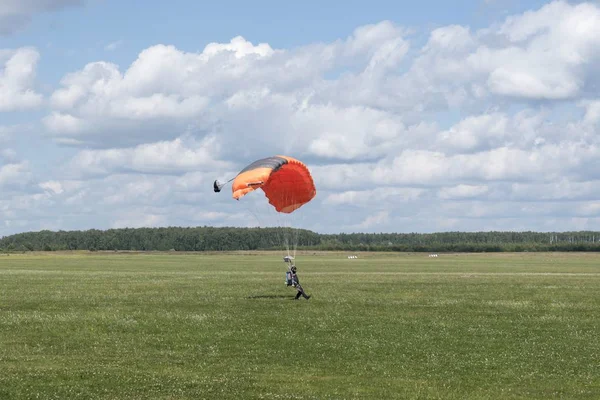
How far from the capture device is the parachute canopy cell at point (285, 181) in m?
37.6

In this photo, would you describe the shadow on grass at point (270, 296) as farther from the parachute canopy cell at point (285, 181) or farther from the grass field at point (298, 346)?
the parachute canopy cell at point (285, 181)

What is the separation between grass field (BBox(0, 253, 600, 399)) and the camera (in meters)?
21.9

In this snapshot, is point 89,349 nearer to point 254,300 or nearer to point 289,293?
point 254,300

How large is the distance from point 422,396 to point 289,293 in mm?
28914

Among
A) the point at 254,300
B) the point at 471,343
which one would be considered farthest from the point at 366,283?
the point at 471,343

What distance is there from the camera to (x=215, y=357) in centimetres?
2677

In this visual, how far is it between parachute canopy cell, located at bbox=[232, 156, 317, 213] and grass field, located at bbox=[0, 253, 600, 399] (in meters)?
Result: 5.15

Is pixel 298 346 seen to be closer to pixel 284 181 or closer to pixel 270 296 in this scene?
pixel 284 181

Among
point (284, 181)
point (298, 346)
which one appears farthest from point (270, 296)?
point (298, 346)

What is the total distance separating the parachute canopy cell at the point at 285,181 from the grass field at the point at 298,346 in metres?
5.15

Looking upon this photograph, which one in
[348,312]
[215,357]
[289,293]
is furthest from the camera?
[289,293]

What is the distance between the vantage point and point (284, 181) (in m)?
41.1

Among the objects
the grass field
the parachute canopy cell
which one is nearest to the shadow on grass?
the grass field

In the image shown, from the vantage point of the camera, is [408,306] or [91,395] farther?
[408,306]
